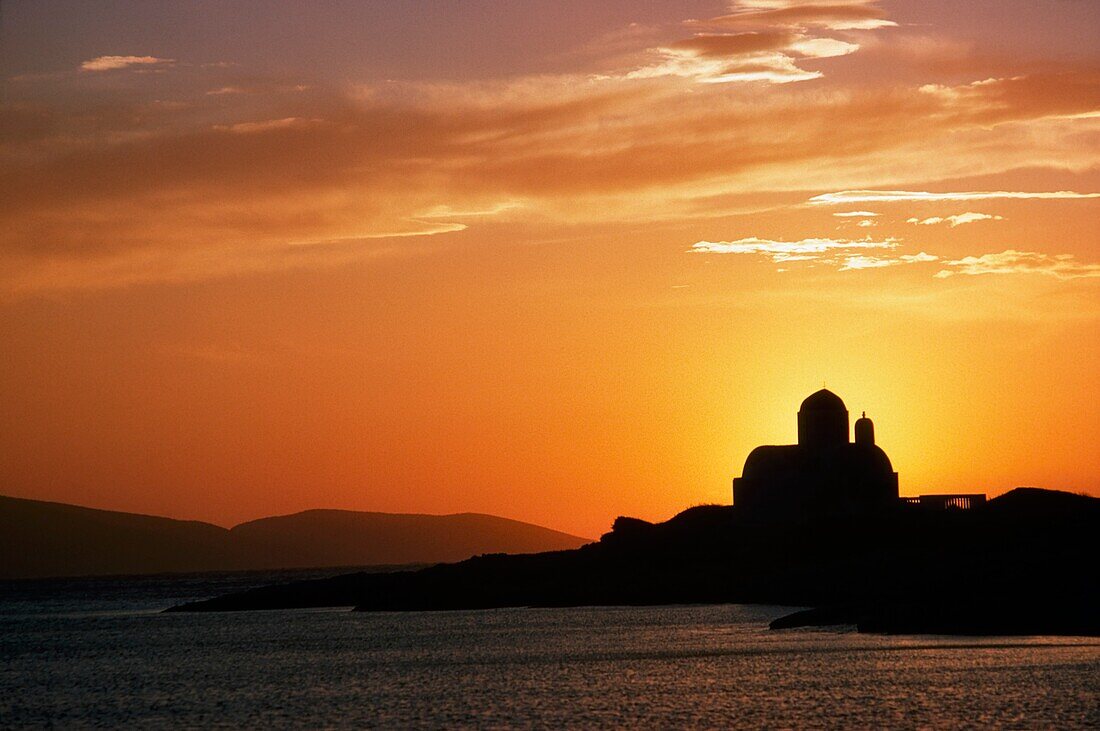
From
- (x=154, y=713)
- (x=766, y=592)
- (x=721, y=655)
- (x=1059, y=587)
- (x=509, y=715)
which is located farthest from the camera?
(x=766, y=592)

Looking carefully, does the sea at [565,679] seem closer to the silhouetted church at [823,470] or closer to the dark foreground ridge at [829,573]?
the dark foreground ridge at [829,573]

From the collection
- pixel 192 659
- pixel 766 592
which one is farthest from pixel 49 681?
pixel 766 592

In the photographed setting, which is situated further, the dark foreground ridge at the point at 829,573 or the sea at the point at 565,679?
the dark foreground ridge at the point at 829,573

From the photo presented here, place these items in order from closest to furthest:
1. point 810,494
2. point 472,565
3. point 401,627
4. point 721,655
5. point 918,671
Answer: point 918,671, point 721,655, point 401,627, point 810,494, point 472,565

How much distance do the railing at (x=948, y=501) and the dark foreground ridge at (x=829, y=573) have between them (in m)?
1.54

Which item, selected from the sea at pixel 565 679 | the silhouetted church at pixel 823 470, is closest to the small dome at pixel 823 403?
the silhouetted church at pixel 823 470

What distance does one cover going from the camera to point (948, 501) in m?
114

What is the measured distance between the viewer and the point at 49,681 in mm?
65000

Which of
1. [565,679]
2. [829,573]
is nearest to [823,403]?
[829,573]

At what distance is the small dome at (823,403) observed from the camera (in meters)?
115

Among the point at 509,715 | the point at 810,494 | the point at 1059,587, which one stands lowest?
the point at 509,715

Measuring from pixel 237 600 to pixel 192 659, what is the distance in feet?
200

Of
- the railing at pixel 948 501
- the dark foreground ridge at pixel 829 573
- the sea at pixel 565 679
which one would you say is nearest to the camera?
the sea at pixel 565 679

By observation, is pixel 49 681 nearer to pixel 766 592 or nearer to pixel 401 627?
pixel 401 627
